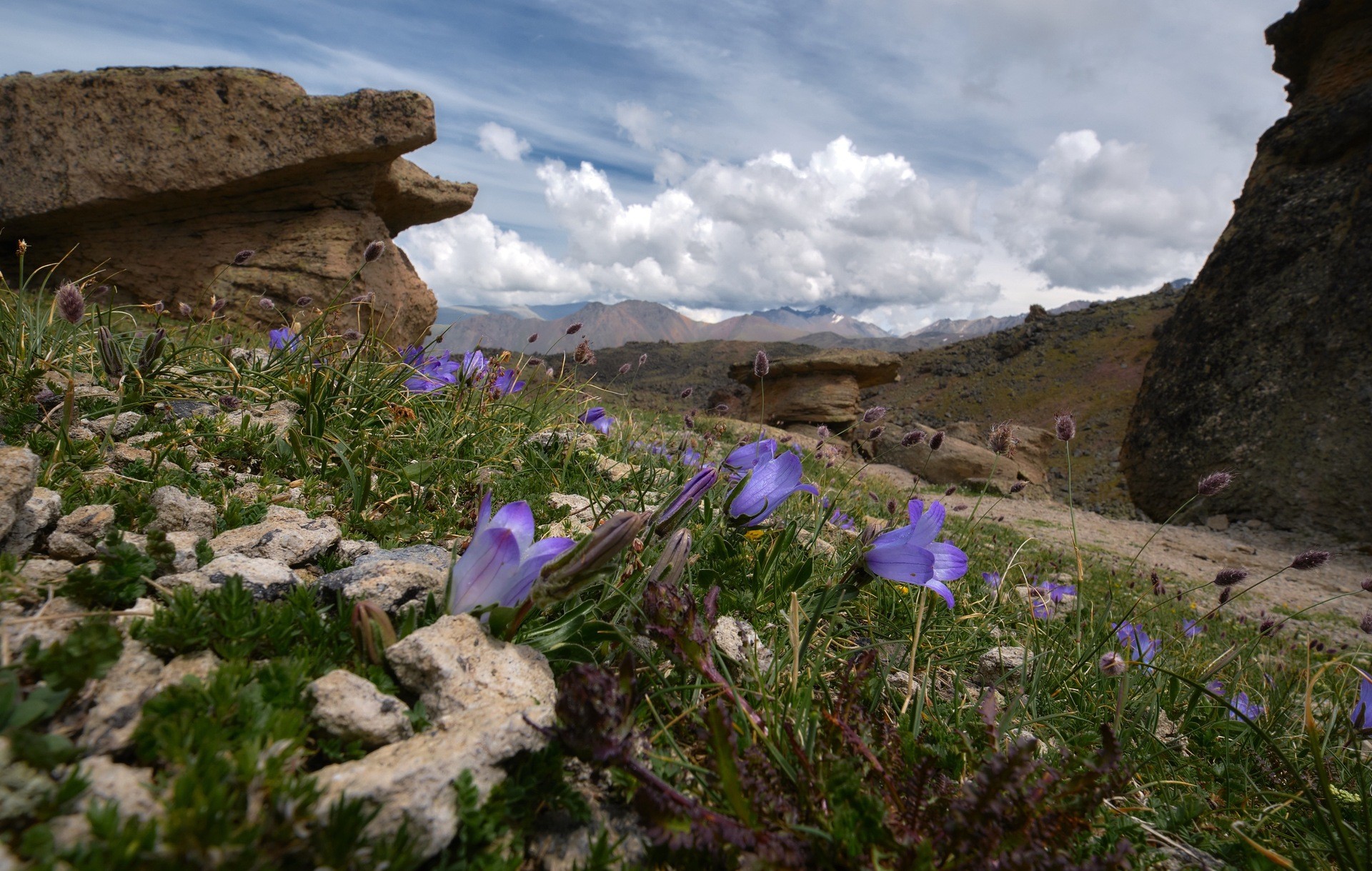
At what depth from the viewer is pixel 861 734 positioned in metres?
1.62

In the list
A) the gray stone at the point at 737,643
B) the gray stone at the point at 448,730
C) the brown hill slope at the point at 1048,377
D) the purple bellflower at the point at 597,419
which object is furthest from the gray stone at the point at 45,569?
the brown hill slope at the point at 1048,377

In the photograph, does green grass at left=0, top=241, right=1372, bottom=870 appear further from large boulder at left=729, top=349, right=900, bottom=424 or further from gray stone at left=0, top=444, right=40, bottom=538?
large boulder at left=729, top=349, right=900, bottom=424

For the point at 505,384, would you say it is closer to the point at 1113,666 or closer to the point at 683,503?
the point at 683,503

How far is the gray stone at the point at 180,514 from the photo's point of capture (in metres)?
2.02

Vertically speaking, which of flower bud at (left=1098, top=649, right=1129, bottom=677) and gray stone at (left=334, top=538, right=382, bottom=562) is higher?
flower bud at (left=1098, top=649, right=1129, bottom=677)

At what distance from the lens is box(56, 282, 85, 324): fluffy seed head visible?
257 centimetres

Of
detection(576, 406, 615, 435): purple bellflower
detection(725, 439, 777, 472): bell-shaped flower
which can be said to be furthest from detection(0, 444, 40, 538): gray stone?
detection(576, 406, 615, 435): purple bellflower

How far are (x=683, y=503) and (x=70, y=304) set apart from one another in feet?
8.75

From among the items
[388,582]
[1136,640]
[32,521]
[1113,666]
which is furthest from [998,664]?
[32,521]

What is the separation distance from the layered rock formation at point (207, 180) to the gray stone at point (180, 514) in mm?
8856

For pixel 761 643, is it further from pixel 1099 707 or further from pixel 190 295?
pixel 190 295

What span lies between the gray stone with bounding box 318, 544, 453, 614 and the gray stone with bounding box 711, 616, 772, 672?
85 centimetres

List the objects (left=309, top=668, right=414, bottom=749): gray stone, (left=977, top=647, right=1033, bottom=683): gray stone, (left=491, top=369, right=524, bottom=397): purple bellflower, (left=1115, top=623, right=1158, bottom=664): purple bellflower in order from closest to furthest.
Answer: (left=309, top=668, right=414, bottom=749): gray stone → (left=977, top=647, right=1033, bottom=683): gray stone → (left=1115, top=623, right=1158, bottom=664): purple bellflower → (left=491, top=369, right=524, bottom=397): purple bellflower

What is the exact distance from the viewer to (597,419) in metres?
4.23
